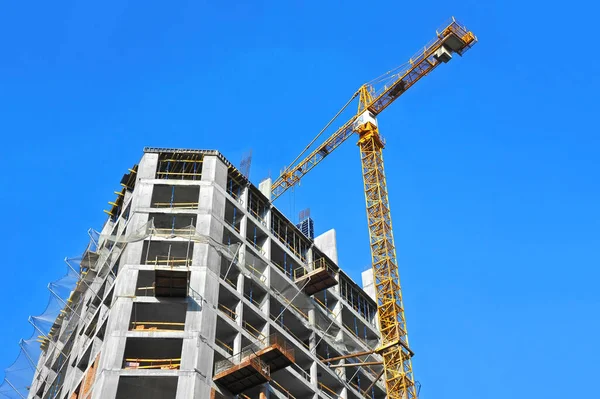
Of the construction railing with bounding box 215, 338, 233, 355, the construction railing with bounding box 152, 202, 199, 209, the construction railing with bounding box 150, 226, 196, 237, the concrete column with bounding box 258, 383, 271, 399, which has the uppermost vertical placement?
the construction railing with bounding box 152, 202, 199, 209

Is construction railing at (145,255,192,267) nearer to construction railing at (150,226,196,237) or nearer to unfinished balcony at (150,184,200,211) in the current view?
construction railing at (150,226,196,237)

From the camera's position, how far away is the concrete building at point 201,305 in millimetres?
49094

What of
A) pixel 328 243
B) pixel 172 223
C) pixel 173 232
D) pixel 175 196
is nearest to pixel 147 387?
pixel 173 232

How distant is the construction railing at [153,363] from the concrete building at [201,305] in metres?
0.06

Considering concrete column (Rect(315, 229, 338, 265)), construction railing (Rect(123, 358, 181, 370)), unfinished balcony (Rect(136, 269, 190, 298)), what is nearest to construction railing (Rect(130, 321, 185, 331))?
unfinished balcony (Rect(136, 269, 190, 298))

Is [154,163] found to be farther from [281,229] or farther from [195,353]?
[195,353]

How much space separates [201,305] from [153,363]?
4.38 metres

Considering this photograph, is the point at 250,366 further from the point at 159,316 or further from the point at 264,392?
the point at 159,316

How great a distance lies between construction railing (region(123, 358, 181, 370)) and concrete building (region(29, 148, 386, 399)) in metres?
0.06

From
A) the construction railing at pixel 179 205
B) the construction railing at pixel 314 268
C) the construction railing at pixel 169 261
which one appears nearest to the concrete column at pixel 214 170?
the construction railing at pixel 179 205

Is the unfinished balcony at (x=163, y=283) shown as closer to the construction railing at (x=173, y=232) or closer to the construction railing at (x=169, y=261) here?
the construction railing at (x=169, y=261)

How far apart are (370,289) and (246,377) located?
30986 mm

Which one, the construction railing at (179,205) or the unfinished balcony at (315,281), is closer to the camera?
the construction railing at (179,205)

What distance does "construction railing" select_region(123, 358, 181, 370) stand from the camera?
160 ft
